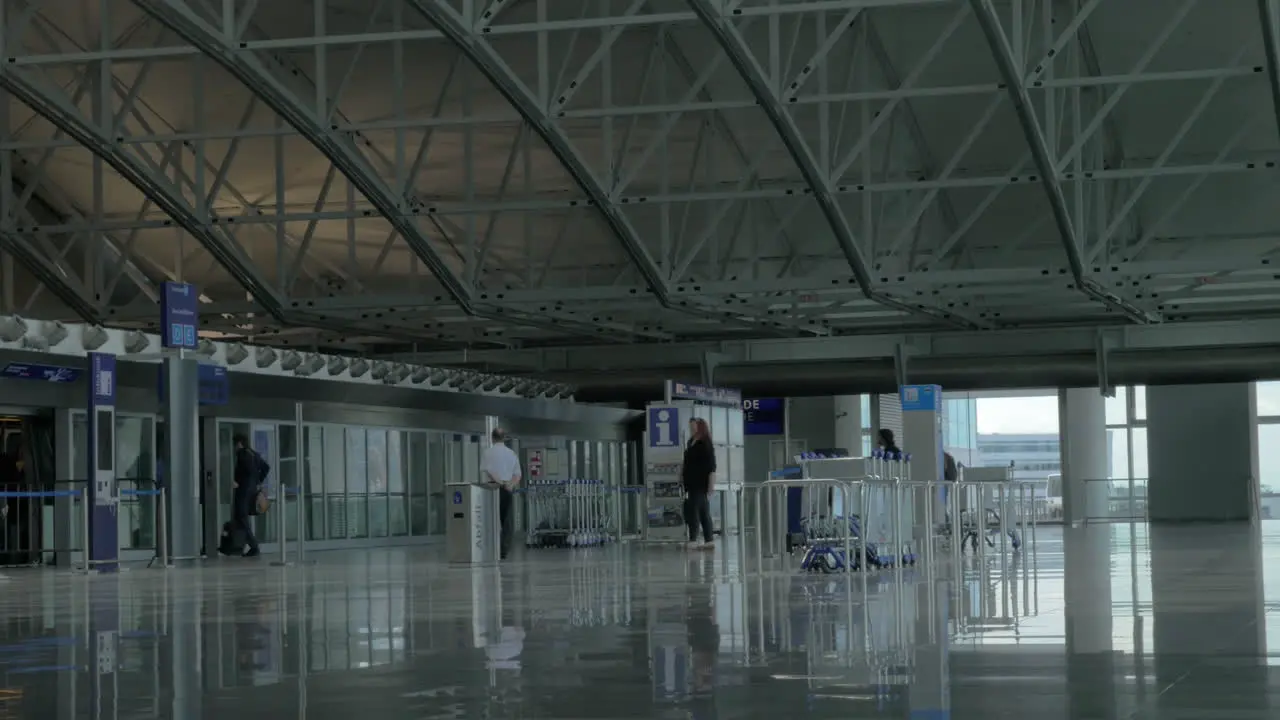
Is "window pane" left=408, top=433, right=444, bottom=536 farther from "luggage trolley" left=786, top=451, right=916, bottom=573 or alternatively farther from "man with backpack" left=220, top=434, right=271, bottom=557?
"luggage trolley" left=786, top=451, right=916, bottom=573

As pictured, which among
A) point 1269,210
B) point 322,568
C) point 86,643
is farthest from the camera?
point 1269,210

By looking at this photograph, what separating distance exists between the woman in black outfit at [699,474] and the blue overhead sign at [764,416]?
18.3 m

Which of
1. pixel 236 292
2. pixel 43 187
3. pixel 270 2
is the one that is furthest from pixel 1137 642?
pixel 236 292

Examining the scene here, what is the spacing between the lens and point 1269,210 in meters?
32.9

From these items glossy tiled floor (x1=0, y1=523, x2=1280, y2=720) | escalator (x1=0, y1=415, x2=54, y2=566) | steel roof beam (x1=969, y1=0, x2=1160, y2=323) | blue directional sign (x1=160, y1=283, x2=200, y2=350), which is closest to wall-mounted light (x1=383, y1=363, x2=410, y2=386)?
escalator (x1=0, y1=415, x2=54, y2=566)

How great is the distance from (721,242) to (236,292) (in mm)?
11326

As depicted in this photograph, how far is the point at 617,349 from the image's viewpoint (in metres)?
44.2

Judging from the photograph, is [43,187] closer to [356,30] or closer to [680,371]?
[356,30]

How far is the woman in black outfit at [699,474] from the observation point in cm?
2547

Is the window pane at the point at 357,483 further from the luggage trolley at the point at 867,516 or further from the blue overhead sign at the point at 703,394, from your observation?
the luggage trolley at the point at 867,516

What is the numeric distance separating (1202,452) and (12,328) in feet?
108

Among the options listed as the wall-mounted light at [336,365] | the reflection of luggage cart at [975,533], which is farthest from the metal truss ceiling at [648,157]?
the reflection of luggage cart at [975,533]

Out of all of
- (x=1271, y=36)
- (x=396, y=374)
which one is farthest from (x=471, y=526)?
(x=1271, y=36)

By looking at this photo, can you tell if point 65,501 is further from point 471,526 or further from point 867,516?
point 867,516
